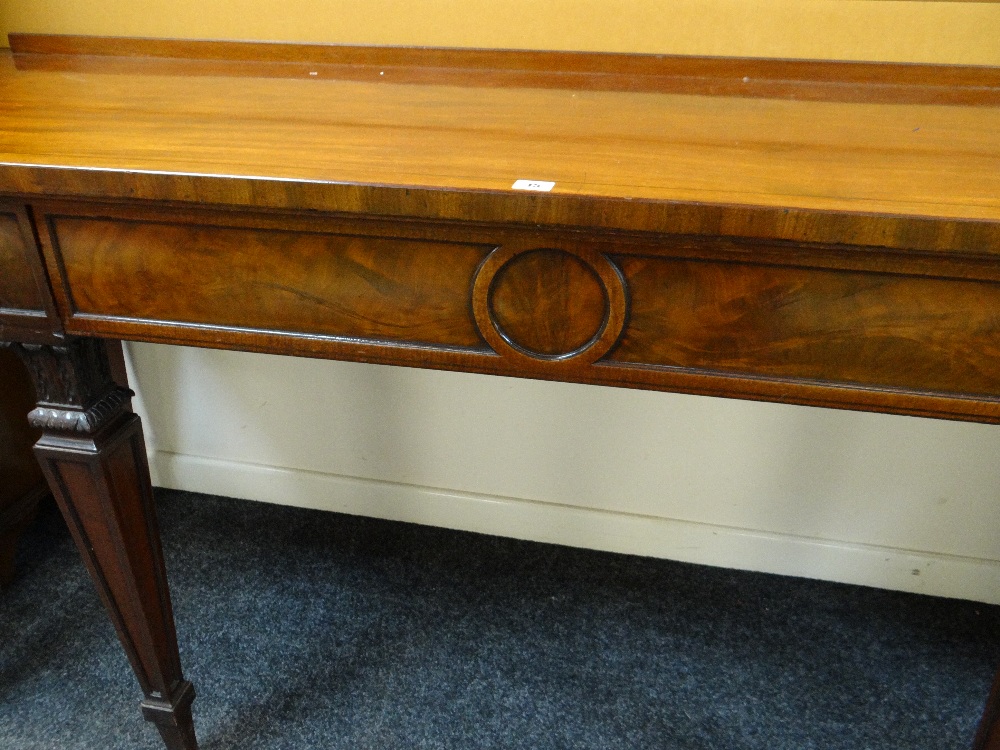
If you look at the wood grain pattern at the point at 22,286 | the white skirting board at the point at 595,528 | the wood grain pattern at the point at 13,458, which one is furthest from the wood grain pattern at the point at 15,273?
the white skirting board at the point at 595,528

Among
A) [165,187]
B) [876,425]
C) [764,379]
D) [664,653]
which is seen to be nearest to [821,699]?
[664,653]

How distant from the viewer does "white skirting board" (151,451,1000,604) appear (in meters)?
1.20

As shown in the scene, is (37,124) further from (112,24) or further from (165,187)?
(112,24)

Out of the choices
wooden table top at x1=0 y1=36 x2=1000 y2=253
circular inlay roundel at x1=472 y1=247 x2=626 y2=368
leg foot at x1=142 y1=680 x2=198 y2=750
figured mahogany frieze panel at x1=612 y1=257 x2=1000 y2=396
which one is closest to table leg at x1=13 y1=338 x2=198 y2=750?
leg foot at x1=142 y1=680 x2=198 y2=750

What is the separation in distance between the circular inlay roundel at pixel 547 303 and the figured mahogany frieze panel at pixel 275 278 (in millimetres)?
25

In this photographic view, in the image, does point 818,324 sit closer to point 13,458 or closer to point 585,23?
point 585,23

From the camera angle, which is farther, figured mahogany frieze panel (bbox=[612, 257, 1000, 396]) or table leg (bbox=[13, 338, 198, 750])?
table leg (bbox=[13, 338, 198, 750])

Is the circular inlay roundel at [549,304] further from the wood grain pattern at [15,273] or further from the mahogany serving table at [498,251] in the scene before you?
the wood grain pattern at [15,273]

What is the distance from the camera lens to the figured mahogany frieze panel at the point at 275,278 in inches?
22.3

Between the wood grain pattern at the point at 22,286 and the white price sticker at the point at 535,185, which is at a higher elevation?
the white price sticker at the point at 535,185

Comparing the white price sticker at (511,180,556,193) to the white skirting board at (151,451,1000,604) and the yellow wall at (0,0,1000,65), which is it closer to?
the yellow wall at (0,0,1000,65)

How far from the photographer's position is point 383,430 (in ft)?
4.24

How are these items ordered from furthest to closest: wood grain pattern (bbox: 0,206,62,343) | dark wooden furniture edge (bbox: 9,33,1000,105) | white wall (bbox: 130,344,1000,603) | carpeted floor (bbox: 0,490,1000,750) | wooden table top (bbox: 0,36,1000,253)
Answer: white wall (bbox: 130,344,1000,603)
carpeted floor (bbox: 0,490,1000,750)
dark wooden furniture edge (bbox: 9,33,1000,105)
wood grain pattern (bbox: 0,206,62,343)
wooden table top (bbox: 0,36,1000,253)

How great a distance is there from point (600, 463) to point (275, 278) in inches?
29.5
